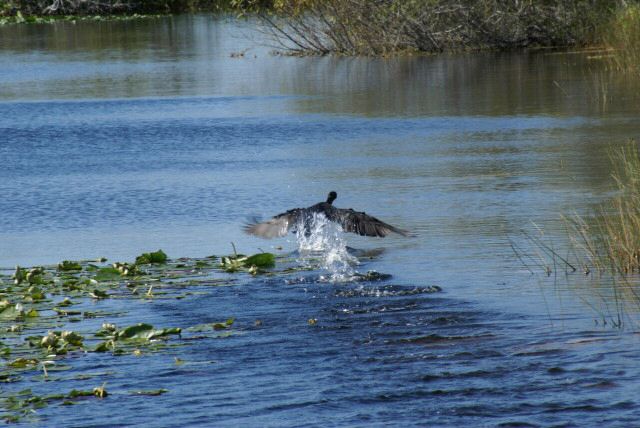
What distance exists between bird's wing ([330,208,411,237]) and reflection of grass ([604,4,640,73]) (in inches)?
608

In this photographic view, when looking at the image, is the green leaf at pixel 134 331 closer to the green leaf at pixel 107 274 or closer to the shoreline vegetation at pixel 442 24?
the green leaf at pixel 107 274

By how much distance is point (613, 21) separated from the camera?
2850cm

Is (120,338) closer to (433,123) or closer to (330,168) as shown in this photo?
(330,168)

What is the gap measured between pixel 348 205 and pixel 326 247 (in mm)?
2688

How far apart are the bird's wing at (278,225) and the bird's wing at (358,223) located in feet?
1.06

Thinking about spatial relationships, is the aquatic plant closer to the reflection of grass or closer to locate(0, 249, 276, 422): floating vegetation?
the reflection of grass

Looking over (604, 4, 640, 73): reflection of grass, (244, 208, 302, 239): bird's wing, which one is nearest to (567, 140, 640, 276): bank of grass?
(244, 208, 302, 239): bird's wing

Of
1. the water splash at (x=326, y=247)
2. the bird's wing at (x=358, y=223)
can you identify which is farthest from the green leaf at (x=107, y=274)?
the bird's wing at (x=358, y=223)

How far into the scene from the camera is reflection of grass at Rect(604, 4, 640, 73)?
80.8 feet

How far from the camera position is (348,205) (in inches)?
527

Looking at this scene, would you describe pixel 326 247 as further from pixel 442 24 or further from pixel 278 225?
pixel 442 24

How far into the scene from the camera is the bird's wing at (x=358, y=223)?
9883 millimetres

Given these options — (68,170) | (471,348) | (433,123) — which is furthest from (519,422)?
(433,123)

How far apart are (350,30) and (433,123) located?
1387 centimetres
